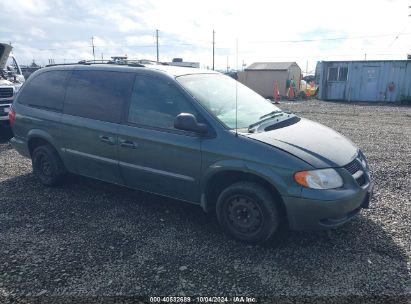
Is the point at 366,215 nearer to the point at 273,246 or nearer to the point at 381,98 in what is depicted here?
the point at 273,246

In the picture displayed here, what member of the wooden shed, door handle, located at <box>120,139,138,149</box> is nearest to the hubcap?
door handle, located at <box>120,139,138,149</box>

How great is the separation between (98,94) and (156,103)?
96 centimetres

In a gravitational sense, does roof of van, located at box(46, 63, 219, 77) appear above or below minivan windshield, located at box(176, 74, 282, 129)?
above

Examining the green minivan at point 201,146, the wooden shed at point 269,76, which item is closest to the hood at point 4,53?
the green minivan at point 201,146

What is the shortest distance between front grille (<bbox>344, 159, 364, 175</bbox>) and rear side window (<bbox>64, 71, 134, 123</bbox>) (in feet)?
8.77

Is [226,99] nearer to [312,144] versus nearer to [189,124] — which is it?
[189,124]

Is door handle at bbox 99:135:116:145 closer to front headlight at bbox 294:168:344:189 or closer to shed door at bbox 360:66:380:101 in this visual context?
front headlight at bbox 294:168:344:189

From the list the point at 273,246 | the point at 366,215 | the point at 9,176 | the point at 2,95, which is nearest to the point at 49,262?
the point at 273,246

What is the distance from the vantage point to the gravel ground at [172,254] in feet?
9.54

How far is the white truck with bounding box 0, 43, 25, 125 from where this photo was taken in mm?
8914

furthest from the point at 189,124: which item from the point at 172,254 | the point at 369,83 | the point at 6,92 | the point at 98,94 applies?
the point at 369,83

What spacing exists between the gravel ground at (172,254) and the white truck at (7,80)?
15.8 feet

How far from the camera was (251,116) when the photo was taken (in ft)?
13.2

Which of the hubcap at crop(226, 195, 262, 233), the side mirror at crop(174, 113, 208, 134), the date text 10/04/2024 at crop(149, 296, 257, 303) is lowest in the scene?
the date text 10/04/2024 at crop(149, 296, 257, 303)
